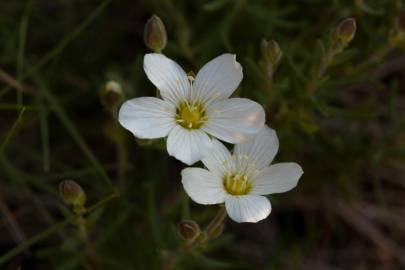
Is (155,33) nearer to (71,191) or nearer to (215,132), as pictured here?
(215,132)

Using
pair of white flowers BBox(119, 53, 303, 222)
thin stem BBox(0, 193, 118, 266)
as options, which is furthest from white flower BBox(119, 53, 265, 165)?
thin stem BBox(0, 193, 118, 266)

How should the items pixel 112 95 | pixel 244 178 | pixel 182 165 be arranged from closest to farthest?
pixel 244 178
pixel 112 95
pixel 182 165

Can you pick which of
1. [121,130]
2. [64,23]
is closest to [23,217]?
[121,130]

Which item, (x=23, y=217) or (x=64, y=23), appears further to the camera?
(x=64, y=23)

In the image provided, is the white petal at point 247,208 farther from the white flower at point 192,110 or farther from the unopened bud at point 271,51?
the unopened bud at point 271,51

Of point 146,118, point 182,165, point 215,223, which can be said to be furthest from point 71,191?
point 182,165

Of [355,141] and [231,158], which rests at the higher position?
[231,158]

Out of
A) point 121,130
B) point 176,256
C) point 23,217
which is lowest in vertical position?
point 23,217

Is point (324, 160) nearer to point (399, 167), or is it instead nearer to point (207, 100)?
point (399, 167)

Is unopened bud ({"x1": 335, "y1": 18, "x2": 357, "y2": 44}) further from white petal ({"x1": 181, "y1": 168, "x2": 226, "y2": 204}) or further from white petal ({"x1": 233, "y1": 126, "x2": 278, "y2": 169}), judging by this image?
white petal ({"x1": 181, "y1": 168, "x2": 226, "y2": 204})
